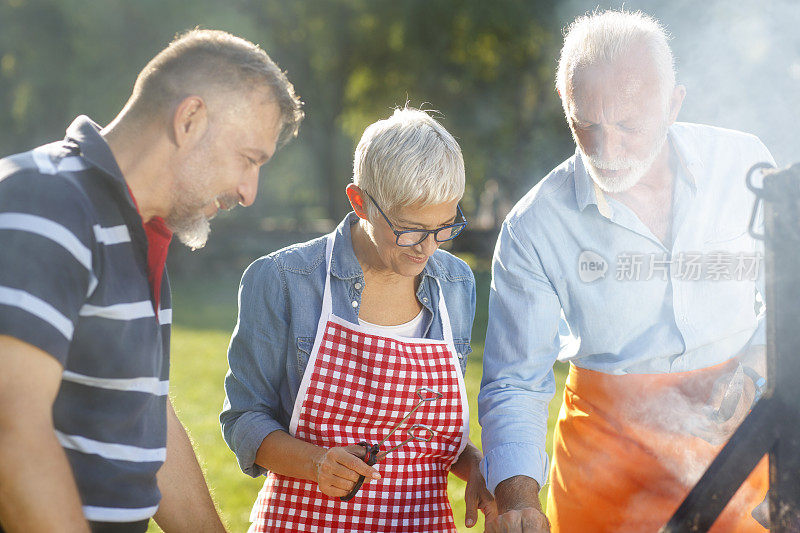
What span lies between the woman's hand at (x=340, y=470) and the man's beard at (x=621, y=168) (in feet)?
3.43

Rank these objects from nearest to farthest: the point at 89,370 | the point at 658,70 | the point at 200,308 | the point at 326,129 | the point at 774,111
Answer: the point at 89,370 < the point at 658,70 < the point at 774,111 < the point at 200,308 < the point at 326,129

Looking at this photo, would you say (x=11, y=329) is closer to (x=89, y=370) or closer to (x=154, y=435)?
(x=89, y=370)

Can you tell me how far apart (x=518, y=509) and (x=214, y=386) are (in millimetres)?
5641

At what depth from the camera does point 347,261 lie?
230 centimetres

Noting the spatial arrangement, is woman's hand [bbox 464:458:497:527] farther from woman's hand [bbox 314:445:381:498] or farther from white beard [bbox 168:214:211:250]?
white beard [bbox 168:214:211:250]

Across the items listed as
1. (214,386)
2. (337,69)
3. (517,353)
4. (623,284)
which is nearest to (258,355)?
(517,353)

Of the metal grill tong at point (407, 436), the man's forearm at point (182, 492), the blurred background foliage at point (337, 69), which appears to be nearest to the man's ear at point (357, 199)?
the metal grill tong at point (407, 436)

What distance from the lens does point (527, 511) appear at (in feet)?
6.07

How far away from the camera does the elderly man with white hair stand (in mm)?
2082

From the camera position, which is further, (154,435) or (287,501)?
(287,501)

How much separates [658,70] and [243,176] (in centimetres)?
123

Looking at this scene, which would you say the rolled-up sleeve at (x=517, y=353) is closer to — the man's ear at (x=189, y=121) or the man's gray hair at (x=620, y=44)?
the man's gray hair at (x=620, y=44)

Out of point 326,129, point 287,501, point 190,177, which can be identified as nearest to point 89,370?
point 190,177

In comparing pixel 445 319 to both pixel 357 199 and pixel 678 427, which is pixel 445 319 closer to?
pixel 357 199
